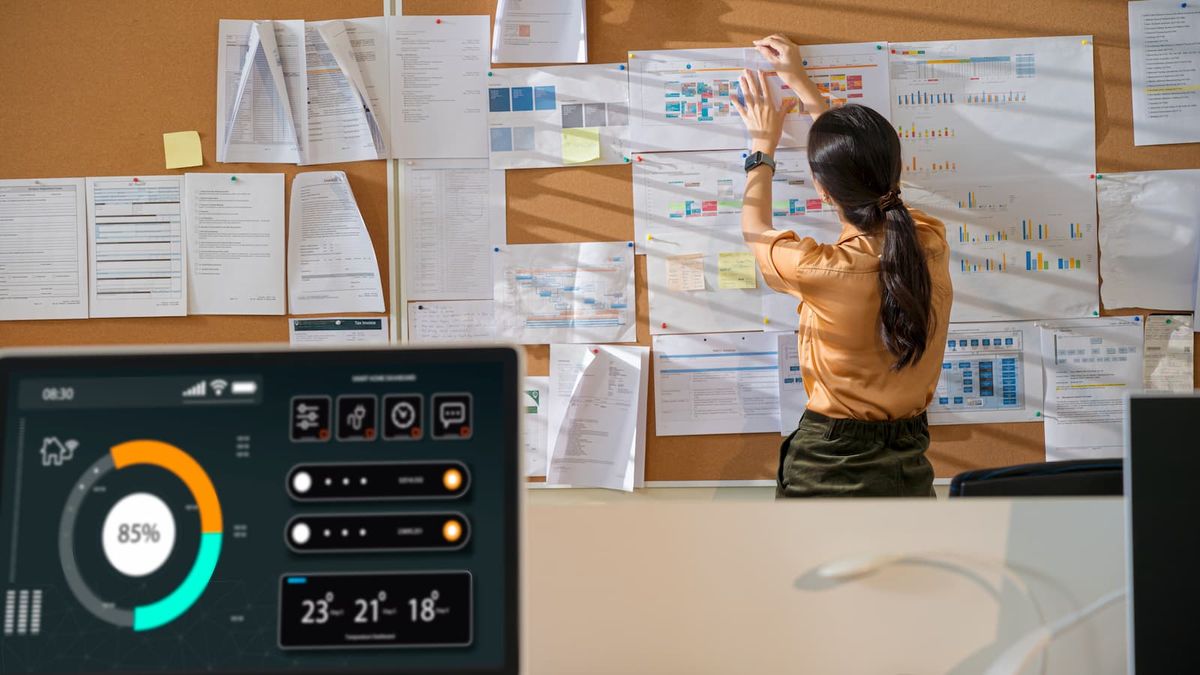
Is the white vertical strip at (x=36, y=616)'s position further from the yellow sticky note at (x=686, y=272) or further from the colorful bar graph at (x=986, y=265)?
the colorful bar graph at (x=986, y=265)

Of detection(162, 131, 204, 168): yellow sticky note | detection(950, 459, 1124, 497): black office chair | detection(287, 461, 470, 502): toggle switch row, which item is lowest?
detection(950, 459, 1124, 497): black office chair

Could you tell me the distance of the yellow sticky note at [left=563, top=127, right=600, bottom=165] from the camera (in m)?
2.47

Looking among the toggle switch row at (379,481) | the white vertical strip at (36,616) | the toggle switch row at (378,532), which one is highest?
the toggle switch row at (379,481)

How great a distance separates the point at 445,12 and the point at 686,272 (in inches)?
37.7

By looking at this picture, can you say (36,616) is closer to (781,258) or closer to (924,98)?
(781,258)

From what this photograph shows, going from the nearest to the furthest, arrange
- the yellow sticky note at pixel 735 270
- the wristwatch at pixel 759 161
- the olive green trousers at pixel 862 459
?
the olive green trousers at pixel 862 459
the wristwatch at pixel 759 161
the yellow sticky note at pixel 735 270

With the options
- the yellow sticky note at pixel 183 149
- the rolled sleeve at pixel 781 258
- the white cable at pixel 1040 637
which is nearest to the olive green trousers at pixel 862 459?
the rolled sleeve at pixel 781 258

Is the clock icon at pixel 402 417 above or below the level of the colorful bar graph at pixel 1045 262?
below

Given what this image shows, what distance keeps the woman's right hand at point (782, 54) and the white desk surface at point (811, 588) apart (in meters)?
1.87

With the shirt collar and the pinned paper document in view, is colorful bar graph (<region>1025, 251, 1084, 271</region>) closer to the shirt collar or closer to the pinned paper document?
the shirt collar

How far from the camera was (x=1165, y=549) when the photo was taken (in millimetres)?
659

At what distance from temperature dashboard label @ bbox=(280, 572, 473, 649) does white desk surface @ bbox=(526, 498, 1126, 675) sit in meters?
0.10

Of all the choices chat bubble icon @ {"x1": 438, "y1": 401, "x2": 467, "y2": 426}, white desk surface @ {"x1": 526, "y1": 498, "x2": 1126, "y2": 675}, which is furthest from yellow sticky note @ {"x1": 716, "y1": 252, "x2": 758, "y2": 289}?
chat bubble icon @ {"x1": 438, "y1": 401, "x2": 467, "y2": 426}

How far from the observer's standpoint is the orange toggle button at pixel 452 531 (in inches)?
25.7
